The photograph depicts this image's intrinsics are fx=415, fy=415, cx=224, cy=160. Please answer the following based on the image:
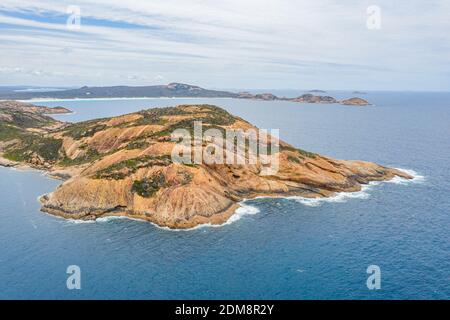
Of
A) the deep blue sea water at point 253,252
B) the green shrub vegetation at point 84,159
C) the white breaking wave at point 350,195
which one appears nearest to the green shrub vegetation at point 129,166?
the deep blue sea water at point 253,252

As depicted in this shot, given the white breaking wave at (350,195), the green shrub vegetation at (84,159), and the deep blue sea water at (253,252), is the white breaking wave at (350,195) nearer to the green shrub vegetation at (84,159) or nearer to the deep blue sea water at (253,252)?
the deep blue sea water at (253,252)

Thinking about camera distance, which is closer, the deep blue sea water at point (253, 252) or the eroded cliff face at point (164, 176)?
the deep blue sea water at point (253, 252)

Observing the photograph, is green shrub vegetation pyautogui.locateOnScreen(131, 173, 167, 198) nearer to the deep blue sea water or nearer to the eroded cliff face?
the eroded cliff face

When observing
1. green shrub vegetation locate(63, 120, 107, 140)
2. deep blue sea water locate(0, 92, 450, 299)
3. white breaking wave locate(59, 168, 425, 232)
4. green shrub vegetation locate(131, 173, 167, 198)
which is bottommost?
deep blue sea water locate(0, 92, 450, 299)

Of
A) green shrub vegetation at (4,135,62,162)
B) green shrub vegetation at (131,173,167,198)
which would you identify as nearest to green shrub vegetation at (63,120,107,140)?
green shrub vegetation at (4,135,62,162)

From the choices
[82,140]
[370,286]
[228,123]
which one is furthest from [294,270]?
[82,140]

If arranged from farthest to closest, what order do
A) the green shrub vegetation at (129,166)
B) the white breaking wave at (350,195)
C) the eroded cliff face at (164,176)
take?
1. the white breaking wave at (350,195)
2. the green shrub vegetation at (129,166)
3. the eroded cliff face at (164,176)

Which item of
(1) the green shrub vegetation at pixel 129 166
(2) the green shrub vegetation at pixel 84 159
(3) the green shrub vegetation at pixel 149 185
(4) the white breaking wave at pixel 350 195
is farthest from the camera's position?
(2) the green shrub vegetation at pixel 84 159

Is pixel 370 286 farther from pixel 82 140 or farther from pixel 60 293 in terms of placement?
pixel 82 140
